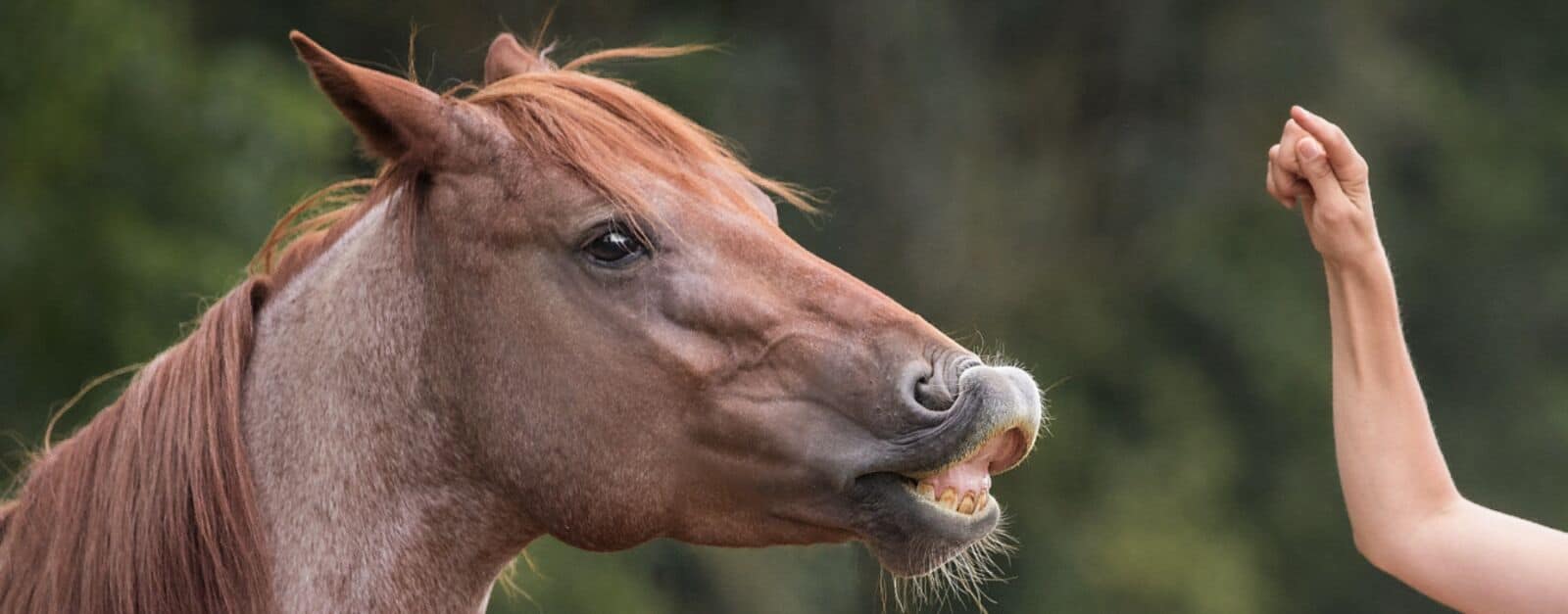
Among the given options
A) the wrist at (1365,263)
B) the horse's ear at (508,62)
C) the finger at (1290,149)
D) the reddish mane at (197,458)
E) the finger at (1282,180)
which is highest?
the finger at (1290,149)

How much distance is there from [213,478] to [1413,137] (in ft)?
35.1

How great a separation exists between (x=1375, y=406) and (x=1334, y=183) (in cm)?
37

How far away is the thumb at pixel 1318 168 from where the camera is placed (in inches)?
110

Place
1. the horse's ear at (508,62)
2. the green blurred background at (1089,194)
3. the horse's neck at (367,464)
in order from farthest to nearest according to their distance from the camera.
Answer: the green blurred background at (1089,194)
the horse's ear at (508,62)
the horse's neck at (367,464)

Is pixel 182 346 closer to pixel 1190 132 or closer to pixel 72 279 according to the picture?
pixel 72 279

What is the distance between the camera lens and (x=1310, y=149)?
2.78m

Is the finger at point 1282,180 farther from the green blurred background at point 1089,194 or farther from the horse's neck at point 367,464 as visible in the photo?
the green blurred background at point 1089,194

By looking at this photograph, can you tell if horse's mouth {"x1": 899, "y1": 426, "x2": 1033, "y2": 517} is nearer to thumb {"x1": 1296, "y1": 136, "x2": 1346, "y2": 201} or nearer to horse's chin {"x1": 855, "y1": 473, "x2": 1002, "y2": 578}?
horse's chin {"x1": 855, "y1": 473, "x2": 1002, "y2": 578}

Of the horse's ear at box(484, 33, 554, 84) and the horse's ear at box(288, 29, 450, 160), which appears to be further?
the horse's ear at box(484, 33, 554, 84)

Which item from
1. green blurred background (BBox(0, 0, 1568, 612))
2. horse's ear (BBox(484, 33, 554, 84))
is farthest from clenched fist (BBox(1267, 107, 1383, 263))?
green blurred background (BBox(0, 0, 1568, 612))

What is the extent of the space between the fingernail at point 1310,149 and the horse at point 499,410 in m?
0.57

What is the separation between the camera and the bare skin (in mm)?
2760

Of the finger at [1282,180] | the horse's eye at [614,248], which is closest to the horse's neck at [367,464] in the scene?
the horse's eye at [614,248]

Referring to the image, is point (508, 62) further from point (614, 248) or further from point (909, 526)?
point (909, 526)
